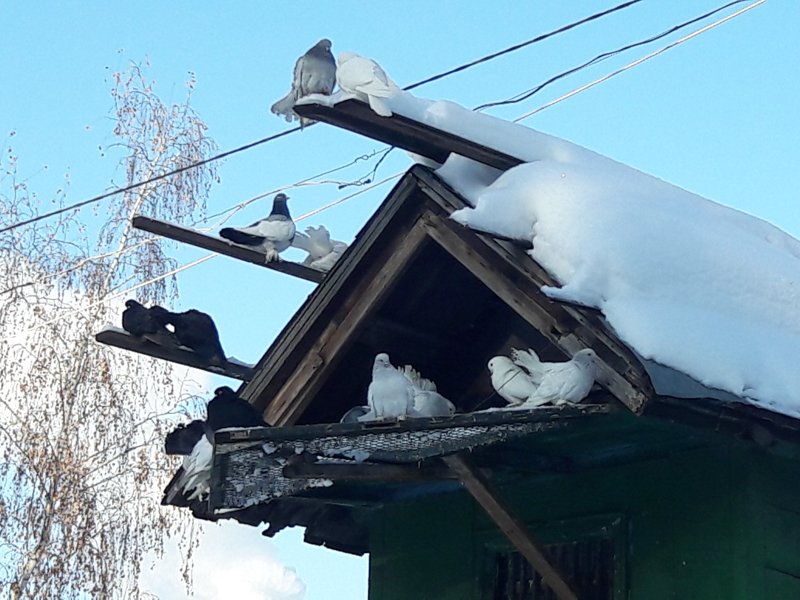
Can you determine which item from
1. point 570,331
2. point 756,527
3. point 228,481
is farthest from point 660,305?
point 228,481

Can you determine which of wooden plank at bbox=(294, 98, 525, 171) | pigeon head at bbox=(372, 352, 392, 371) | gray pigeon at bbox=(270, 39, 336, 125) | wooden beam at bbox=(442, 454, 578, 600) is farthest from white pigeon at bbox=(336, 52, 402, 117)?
wooden beam at bbox=(442, 454, 578, 600)

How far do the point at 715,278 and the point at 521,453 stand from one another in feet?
4.15

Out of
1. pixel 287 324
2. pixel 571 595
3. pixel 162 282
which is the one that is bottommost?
pixel 571 595

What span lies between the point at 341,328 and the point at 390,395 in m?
0.92

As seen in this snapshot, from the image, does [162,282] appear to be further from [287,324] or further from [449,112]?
[449,112]

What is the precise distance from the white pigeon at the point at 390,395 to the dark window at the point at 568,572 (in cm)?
97

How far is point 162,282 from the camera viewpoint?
14.6 m

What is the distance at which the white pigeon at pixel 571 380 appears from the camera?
18.4ft

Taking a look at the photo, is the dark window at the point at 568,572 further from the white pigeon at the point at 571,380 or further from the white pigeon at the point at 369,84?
the white pigeon at the point at 369,84

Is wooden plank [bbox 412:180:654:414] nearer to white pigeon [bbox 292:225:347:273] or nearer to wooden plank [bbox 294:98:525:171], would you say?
wooden plank [bbox 294:98:525:171]

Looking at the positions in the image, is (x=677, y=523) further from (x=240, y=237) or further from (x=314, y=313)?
(x=240, y=237)

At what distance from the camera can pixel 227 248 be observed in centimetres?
818

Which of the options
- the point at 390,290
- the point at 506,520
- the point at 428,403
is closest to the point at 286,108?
the point at 390,290

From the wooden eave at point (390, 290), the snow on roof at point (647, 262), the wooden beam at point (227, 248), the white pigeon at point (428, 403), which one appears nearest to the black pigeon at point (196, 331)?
the wooden beam at point (227, 248)
